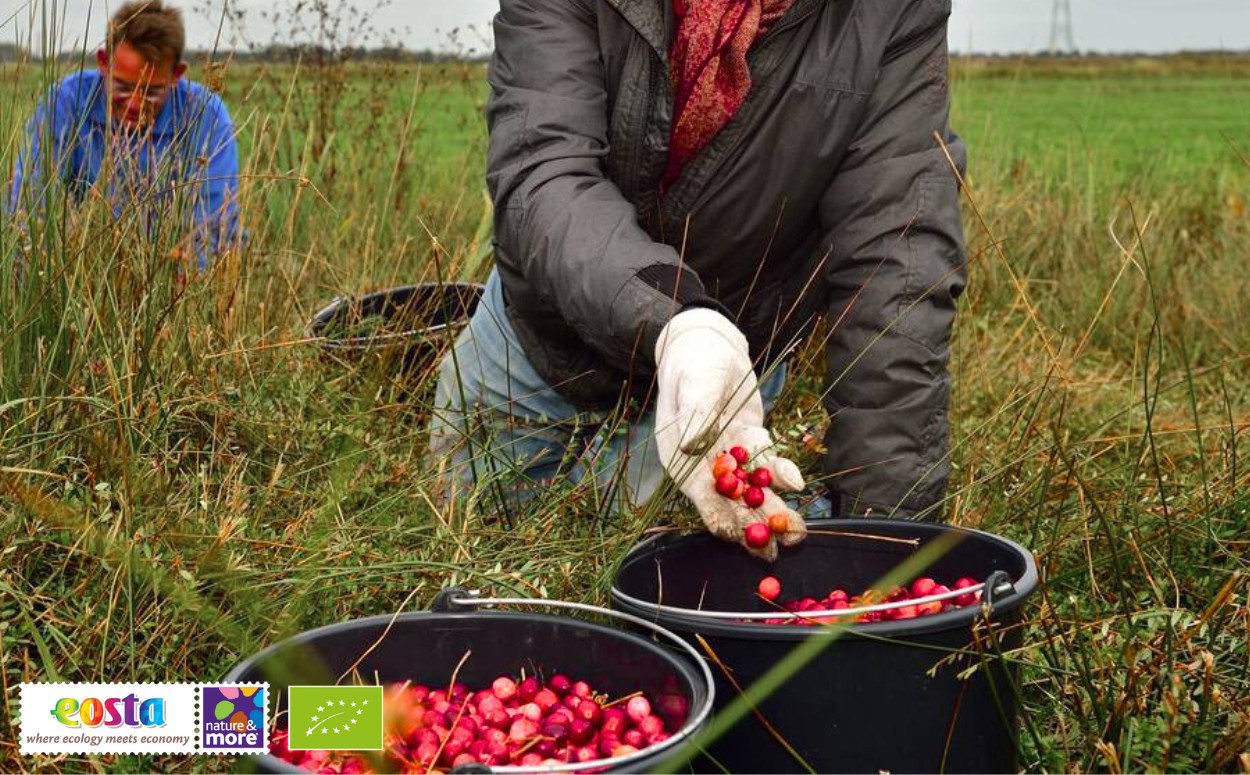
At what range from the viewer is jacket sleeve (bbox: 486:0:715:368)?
202 cm

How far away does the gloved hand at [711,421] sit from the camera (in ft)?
5.97

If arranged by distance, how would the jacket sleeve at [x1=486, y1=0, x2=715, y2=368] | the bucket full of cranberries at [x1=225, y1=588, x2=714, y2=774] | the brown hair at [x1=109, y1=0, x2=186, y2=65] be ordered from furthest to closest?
1. the brown hair at [x1=109, y1=0, x2=186, y2=65]
2. the jacket sleeve at [x1=486, y1=0, x2=715, y2=368]
3. the bucket full of cranberries at [x1=225, y1=588, x2=714, y2=774]

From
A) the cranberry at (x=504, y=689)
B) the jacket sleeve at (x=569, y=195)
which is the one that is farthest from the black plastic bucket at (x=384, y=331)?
the cranberry at (x=504, y=689)

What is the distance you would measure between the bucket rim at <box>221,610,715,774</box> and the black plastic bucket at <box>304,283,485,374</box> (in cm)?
113

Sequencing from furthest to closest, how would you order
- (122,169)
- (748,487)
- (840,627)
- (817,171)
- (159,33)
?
(159,33)
(122,169)
(817,171)
(748,487)
(840,627)

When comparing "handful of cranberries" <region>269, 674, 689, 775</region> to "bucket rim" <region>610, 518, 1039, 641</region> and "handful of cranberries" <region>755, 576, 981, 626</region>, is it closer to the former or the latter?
"bucket rim" <region>610, 518, 1039, 641</region>

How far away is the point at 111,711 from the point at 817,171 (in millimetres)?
1494

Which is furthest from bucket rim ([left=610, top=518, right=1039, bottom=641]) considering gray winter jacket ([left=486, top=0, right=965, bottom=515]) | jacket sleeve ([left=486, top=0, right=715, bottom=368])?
gray winter jacket ([left=486, top=0, right=965, bottom=515])

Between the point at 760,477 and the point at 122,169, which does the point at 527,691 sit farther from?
the point at 122,169

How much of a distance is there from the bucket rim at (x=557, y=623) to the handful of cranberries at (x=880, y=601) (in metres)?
0.17

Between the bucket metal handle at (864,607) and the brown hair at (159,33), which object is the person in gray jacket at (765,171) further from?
the brown hair at (159,33)

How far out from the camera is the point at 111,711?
166 centimetres

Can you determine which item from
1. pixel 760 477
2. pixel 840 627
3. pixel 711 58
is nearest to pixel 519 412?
pixel 711 58

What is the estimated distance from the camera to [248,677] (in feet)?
4.73
